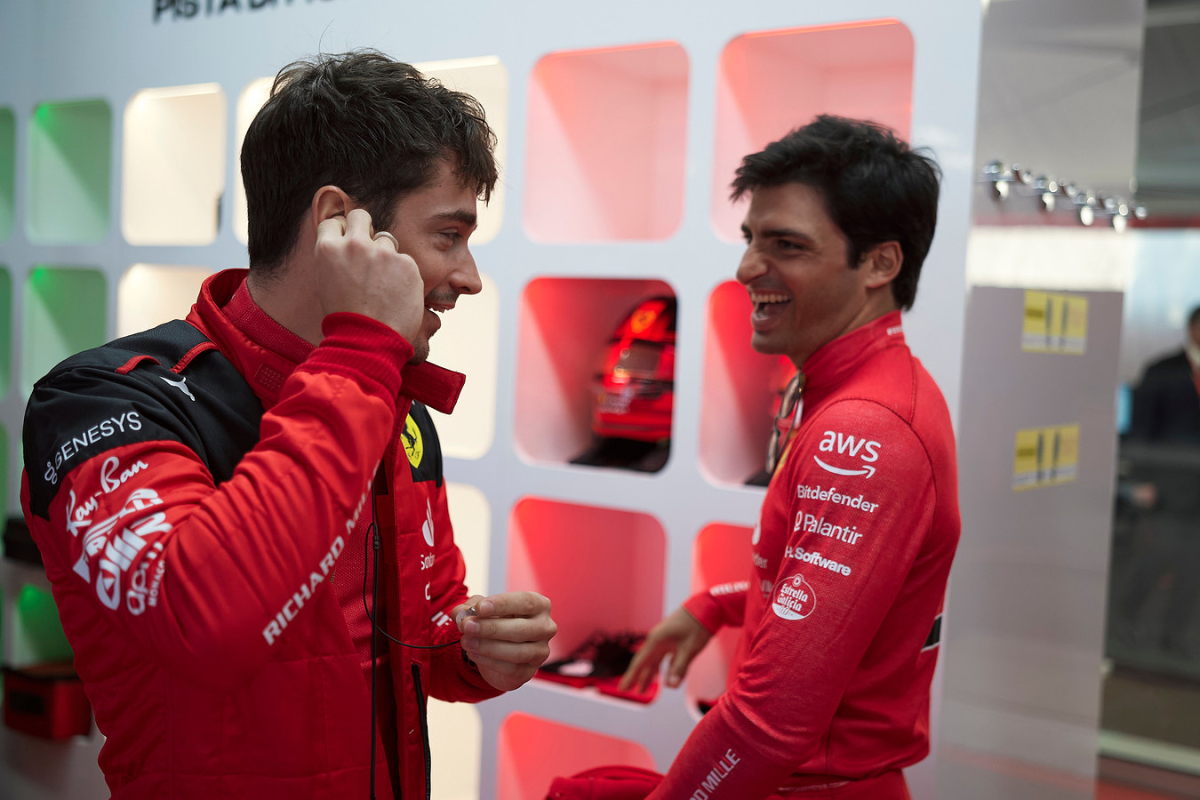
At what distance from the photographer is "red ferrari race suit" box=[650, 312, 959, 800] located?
1.35 metres

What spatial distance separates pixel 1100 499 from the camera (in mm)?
2672

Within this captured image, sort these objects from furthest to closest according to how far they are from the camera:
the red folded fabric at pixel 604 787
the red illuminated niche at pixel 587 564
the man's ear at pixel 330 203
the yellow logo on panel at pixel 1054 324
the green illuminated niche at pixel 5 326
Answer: the green illuminated niche at pixel 5 326, the red illuminated niche at pixel 587 564, the yellow logo on panel at pixel 1054 324, the red folded fabric at pixel 604 787, the man's ear at pixel 330 203

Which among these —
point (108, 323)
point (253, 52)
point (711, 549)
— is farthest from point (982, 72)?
point (108, 323)

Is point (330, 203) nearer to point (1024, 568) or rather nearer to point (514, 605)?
point (514, 605)

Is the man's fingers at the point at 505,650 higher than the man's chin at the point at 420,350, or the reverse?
the man's chin at the point at 420,350

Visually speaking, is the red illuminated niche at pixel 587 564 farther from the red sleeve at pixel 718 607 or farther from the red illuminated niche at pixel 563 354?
the red sleeve at pixel 718 607

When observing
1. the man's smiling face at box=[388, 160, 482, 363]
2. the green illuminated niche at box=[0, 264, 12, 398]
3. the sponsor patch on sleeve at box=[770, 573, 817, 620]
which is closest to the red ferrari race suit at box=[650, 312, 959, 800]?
the sponsor patch on sleeve at box=[770, 573, 817, 620]

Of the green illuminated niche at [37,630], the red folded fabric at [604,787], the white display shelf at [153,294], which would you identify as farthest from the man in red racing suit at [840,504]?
the green illuminated niche at [37,630]

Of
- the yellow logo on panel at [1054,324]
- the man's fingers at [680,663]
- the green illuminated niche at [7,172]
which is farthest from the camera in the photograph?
the green illuminated niche at [7,172]

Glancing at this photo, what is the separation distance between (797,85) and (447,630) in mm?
1516

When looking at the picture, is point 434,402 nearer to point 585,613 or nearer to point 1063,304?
A: point 585,613

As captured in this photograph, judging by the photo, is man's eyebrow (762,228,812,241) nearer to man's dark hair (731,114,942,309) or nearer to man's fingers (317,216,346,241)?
man's dark hair (731,114,942,309)

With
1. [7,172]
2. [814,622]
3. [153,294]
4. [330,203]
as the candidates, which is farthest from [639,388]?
[7,172]

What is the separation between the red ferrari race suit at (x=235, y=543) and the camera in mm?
901
